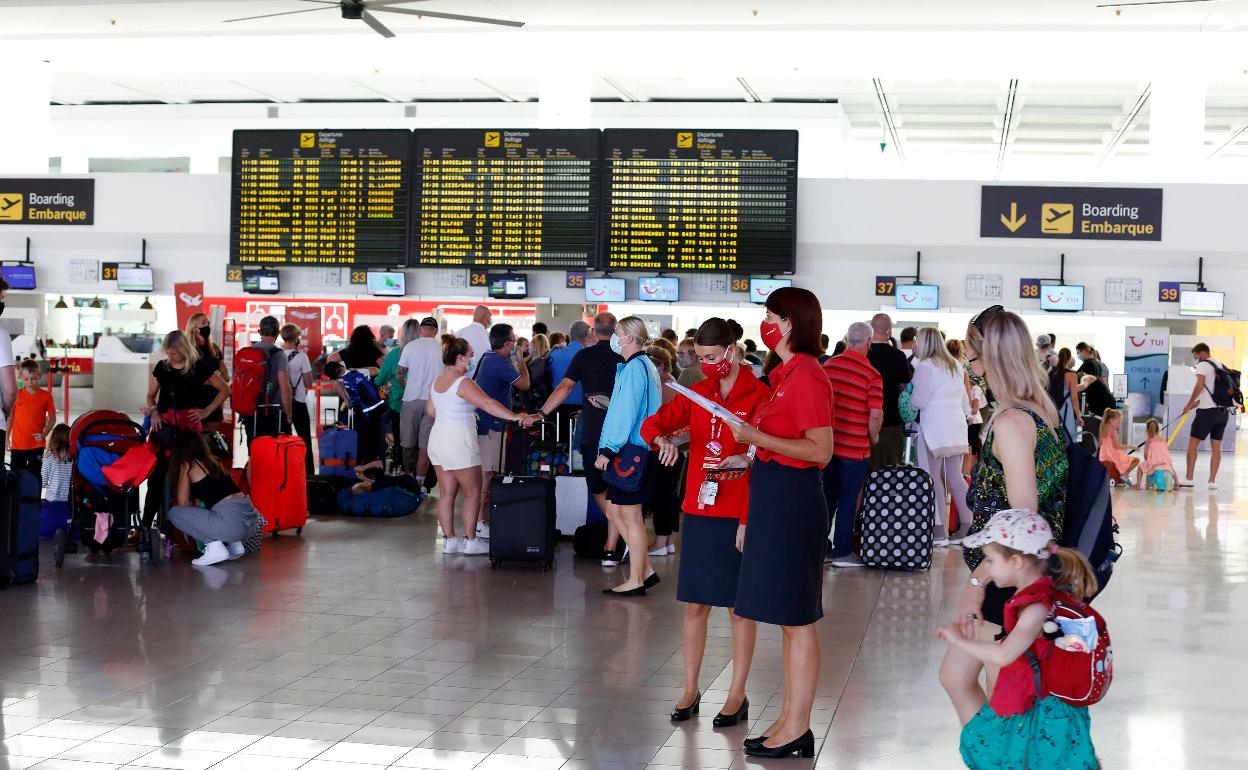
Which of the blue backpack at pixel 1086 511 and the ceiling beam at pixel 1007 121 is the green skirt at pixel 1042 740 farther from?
the ceiling beam at pixel 1007 121

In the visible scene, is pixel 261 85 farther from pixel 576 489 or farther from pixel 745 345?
pixel 576 489

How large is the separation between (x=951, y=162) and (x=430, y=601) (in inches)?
880

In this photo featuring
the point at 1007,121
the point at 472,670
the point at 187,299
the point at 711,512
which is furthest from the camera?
the point at 1007,121

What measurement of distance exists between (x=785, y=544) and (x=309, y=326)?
511 inches

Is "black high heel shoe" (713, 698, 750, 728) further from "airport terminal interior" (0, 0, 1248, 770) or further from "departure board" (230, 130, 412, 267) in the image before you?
"departure board" (230, 130, 412, 267)

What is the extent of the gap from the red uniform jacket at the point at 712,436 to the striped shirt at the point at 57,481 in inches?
214

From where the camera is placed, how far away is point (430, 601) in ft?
24.1

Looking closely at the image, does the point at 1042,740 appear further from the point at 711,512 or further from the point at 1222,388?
the point at 1222,388

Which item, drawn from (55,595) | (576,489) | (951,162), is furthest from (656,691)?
(951,162)

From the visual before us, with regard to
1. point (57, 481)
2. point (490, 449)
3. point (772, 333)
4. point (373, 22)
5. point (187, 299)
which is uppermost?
point (373, 22)

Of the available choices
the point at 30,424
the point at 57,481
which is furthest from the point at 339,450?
the point at 57,481

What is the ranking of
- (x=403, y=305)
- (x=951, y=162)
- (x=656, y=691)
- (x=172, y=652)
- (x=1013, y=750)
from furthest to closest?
(x=951, y=162), (x=403, y=305), (x=172, y=652), (x=656, y=691), (x=1013, y=750)

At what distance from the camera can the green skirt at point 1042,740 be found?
3.46 m

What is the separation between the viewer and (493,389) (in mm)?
9359
